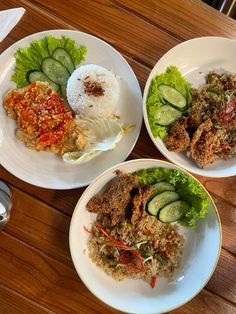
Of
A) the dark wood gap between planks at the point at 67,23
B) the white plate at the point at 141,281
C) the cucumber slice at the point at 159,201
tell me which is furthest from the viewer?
the dark wood gap between planks at the point at 67,23

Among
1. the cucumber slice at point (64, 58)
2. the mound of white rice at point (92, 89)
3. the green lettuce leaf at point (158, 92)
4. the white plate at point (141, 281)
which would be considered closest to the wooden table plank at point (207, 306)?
the white plate at point (141, 281)

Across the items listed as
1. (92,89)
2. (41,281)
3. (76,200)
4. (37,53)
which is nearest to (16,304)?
(41,281)

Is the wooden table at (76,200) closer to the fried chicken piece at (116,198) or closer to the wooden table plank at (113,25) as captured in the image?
the wooden table plank at (113,25)

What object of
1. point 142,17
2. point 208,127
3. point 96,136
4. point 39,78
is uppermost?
point 142,17

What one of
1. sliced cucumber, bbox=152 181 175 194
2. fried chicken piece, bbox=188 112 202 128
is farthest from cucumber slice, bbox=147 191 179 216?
fried chicken piece, bbox=188 112 202 128

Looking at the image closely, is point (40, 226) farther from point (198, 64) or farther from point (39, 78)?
point (198, 64)
